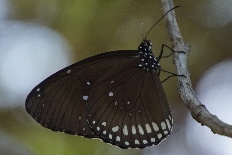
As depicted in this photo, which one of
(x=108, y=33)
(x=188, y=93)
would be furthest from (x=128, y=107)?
(x=108, y=33)

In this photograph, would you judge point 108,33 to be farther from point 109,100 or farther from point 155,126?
point 155,126

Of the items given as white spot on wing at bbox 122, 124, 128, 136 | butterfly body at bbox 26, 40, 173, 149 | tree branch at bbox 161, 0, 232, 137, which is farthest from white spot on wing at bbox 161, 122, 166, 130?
tree branch at bbox 161, 0, 232, 137

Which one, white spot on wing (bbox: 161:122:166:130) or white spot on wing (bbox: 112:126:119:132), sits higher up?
white spot on wing (bbox: 161:122:166:130)

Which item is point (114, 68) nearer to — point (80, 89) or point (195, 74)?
point (80, 89)

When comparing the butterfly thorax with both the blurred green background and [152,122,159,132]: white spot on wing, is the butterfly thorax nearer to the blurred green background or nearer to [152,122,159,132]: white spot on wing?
[152,122,159,132]: white spot on wing

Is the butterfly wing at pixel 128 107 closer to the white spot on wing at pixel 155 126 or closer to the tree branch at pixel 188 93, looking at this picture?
the white spot on wing at pixel 155 126

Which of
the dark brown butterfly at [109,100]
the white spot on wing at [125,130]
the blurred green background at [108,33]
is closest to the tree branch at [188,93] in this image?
the dark brown butterfly at [109,100]
